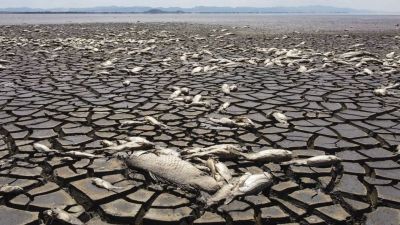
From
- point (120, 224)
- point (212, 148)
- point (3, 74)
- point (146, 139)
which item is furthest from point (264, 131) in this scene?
point (3, 74)

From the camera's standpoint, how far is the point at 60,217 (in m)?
2.49

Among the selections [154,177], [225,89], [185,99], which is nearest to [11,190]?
[154,177]

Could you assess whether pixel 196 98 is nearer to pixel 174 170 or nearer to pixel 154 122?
pixel 154 122

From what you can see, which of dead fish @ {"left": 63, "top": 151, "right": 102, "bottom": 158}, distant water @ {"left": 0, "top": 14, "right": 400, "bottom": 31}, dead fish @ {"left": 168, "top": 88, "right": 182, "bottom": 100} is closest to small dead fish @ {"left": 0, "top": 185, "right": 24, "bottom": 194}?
dead fish @ {"left": 63, "top": 151, "right": 102, "bottom": 158}

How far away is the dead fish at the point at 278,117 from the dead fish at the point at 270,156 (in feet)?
3.87

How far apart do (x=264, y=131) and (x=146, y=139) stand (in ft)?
4.21

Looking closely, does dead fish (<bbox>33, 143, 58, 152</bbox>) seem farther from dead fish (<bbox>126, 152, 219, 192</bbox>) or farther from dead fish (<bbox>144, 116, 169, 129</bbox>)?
dead fish (<bbox>144, 116, 169, 129</bbox>)

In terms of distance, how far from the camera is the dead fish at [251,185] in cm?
279

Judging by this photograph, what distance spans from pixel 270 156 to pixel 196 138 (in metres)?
0.91

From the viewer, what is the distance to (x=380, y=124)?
15.0ft

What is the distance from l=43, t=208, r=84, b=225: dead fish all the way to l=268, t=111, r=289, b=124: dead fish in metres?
2.80

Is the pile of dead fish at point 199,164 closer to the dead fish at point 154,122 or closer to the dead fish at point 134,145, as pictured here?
the dead fish at point 134,145

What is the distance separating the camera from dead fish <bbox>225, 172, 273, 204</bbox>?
2.79 metres

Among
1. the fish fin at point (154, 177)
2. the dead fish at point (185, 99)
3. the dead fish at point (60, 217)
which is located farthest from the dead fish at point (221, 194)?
the dead fish at point (185, 99)
